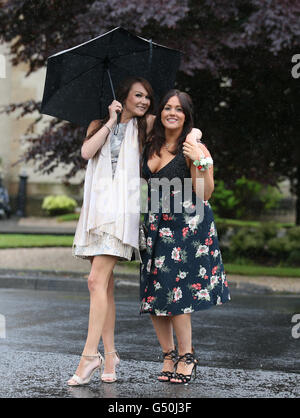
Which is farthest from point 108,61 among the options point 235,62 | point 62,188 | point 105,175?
point 62,188

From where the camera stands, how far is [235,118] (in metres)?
14.7

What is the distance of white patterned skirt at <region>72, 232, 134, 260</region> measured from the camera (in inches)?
192

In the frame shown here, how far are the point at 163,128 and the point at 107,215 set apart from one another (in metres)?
0.67

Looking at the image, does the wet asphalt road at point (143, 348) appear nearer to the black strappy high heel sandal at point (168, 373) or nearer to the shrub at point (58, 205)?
the black strappy high heel sandal at point (168, 373)

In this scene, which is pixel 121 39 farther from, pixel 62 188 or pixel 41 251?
pixel 62 188

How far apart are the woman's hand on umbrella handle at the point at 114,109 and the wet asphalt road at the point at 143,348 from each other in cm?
162

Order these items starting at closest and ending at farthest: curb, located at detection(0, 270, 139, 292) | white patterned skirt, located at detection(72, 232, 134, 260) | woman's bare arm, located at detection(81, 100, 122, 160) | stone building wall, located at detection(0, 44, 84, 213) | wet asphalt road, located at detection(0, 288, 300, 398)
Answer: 1. wet asphalt road, located at detection(0, 288, 300, 398)
2. white patterned skirt, located at detection(72, 232, 134, 260)
3. woman's bare arm, located at detection(81, 100, 122, 160)
4. curb, located at detection(0, 270, 139, 292)
5. stone building wall, located at detection(0, 44, 84, 213)

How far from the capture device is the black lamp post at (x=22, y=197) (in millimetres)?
32719
